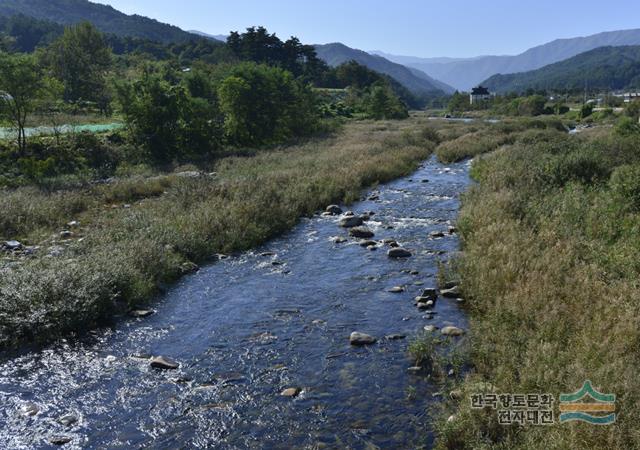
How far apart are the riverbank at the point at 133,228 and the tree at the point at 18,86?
28.3 feet

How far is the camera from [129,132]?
37.3 meters

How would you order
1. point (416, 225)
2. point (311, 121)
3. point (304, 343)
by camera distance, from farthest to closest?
1. point (311, 121)
2. point (416, 225)
3. point (304, 343)

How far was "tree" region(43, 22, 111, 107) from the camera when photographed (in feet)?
211

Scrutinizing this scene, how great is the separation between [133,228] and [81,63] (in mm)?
64745

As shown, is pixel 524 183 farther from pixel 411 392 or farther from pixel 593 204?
pixel 411 392

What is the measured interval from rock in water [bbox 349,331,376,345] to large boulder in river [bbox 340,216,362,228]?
10.0 meters

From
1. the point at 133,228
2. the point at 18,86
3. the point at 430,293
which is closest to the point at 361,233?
the point at 430,293

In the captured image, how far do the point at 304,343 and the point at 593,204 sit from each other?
13.0 m

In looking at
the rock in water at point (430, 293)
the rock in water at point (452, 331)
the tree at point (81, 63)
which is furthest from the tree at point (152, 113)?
the rock in water at point (452, 331)

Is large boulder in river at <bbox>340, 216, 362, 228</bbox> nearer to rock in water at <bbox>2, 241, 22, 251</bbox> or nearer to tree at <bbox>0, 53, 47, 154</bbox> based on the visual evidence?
rock in water at <bbox>2, 241, 22, 251</bbox>

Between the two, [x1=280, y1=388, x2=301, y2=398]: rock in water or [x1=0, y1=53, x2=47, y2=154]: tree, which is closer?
[x1=280, y1=388, x2=301, y2=398]: rock in water

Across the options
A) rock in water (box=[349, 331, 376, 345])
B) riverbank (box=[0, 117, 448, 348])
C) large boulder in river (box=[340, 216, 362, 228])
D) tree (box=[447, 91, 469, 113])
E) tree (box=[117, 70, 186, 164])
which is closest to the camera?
rock in water (box=[349, 331, 376, 345])

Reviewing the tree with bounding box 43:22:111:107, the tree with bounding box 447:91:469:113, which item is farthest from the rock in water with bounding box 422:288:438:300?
the tree with bounding box 447:91:469:113

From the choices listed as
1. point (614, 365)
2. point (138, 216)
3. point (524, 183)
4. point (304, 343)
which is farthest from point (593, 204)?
point (138, 216)
